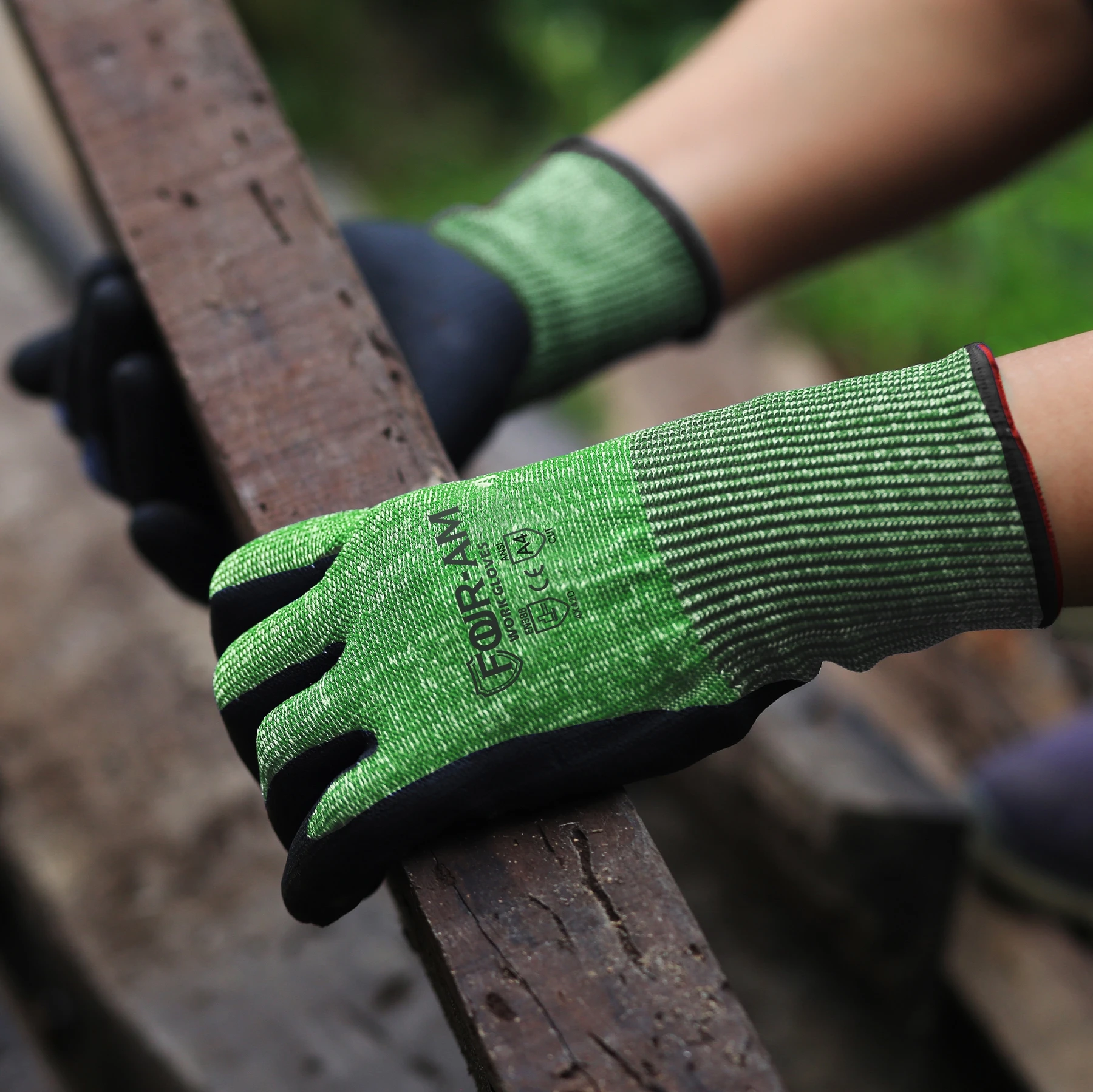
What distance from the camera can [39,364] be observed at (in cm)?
147

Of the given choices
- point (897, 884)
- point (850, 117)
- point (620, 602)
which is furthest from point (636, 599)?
point (897, 884)

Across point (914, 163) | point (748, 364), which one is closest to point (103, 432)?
point (914, 163)

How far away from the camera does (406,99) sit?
426 centimetres

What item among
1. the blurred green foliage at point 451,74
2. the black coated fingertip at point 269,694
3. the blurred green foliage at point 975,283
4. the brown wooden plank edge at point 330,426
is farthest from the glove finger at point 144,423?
the blurred green foliage at point 451,74

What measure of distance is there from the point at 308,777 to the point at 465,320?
23.3 inches

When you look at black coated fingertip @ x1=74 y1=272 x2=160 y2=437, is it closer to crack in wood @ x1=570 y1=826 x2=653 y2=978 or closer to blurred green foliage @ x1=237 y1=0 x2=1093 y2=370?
crack in wood @ x1=570 y1=826 x2=653 y2=978

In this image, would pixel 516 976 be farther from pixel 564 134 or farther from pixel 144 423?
pixel 564 134

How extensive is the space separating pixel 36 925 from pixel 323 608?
104cm

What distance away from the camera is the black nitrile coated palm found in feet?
3.72

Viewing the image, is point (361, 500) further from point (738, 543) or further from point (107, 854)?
point (107, 854)

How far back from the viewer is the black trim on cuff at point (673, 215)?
52.9 inches

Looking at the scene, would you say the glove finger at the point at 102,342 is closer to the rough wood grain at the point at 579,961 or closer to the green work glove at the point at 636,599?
the green work glove at the point at 636,599

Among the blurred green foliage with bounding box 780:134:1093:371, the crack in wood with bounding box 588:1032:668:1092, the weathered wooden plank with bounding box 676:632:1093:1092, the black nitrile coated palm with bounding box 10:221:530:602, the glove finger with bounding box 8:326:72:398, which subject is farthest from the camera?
the blurred green foliage with bounding box 780:134:1093:371

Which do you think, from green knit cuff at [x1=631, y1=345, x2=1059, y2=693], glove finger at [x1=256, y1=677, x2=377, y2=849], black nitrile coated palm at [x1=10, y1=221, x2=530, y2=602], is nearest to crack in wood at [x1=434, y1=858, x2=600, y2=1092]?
glove finger at [x1=256, y1=677, x2=377, y2=849]
